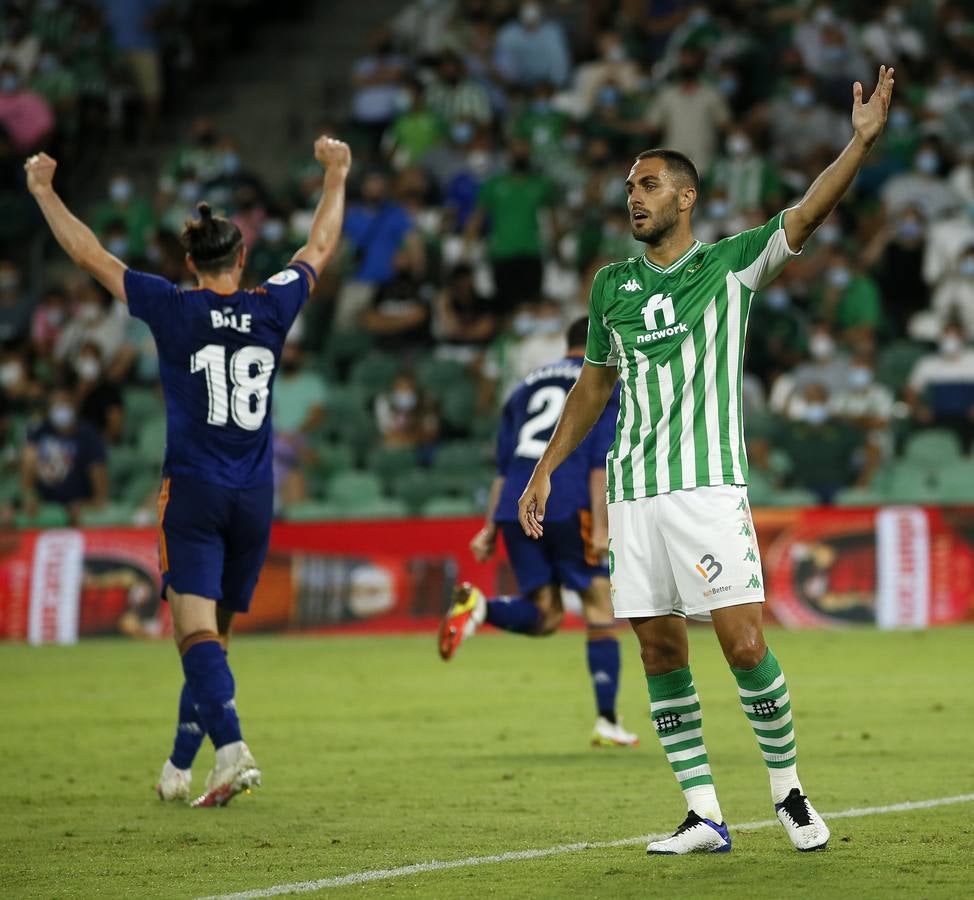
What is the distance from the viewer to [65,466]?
62.3ft

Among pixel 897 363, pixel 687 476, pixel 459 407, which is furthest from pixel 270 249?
pixel 687 476

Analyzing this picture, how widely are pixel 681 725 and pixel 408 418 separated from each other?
12881mm

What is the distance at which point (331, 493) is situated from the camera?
1894 centimetres

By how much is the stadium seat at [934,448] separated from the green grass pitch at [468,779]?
295 cm

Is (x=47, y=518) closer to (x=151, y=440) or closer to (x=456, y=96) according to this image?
(x=151, y=440)

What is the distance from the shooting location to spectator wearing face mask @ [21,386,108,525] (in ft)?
62.2

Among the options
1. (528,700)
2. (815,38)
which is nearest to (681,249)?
(528,700)

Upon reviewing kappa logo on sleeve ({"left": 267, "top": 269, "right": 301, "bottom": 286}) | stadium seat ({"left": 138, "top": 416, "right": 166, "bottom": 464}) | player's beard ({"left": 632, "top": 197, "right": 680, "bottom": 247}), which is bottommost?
stadium seat ({"left": 138, "top": 416, "right": 166, "bottom": 464})

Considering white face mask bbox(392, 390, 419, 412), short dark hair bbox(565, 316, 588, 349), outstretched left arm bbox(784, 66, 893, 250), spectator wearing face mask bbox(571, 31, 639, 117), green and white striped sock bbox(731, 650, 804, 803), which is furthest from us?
spectator wearing face mask bbox(571, 31, 639, 117)

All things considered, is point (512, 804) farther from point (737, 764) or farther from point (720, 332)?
point (720, 332)

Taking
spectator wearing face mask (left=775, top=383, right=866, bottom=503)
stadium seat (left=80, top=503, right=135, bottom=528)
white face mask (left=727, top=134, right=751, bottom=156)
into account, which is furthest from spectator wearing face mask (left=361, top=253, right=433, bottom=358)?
spectator wearing face mask (left=775, top=383, right=866, bottom=503)

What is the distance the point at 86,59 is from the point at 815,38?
9.65 metres

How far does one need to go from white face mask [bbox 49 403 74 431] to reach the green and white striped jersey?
1357 cm

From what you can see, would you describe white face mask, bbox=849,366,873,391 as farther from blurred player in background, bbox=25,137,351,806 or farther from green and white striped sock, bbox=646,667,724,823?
green and white striped sock, bbox=646,667,724,823
